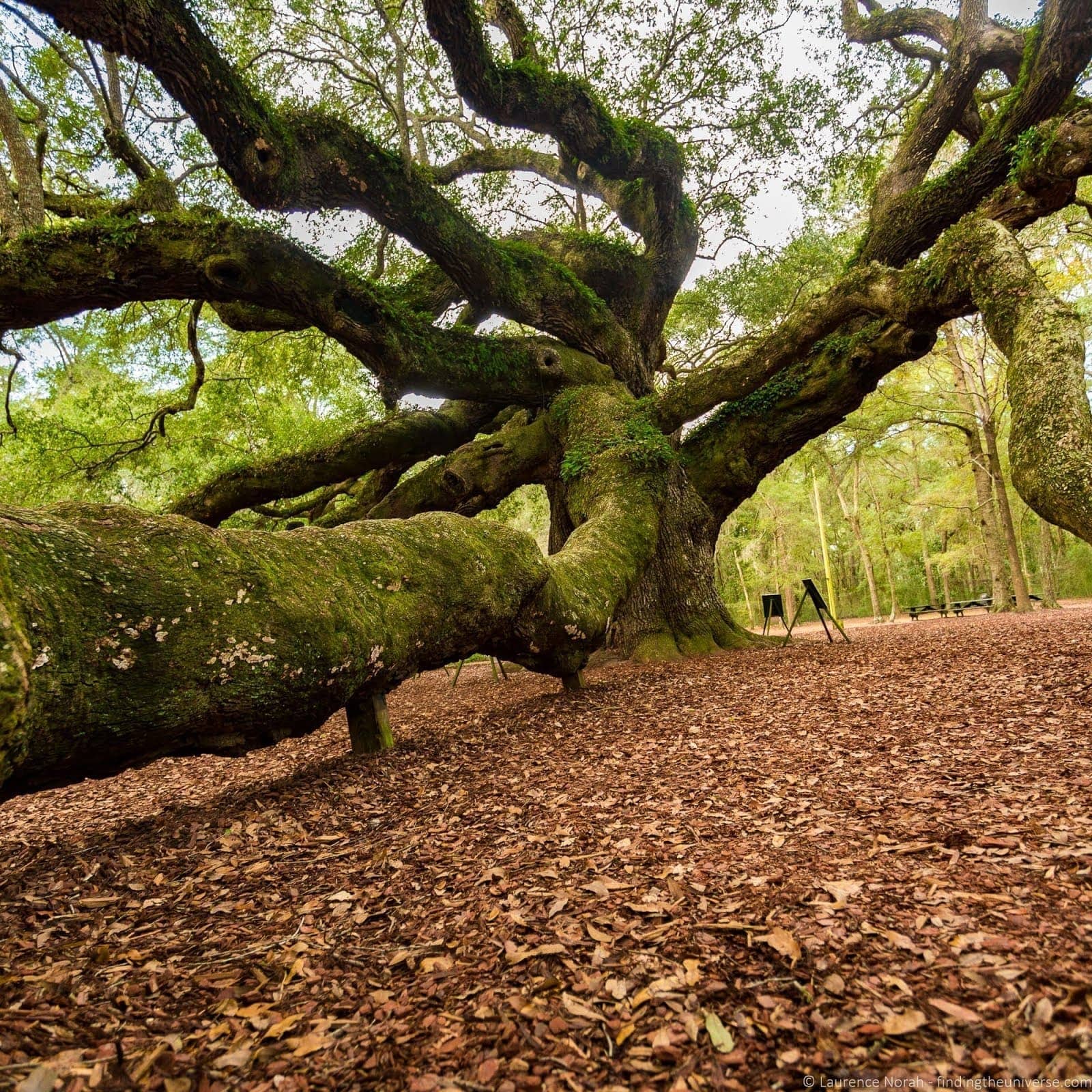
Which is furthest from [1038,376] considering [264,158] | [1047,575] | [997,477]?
[1047,575]

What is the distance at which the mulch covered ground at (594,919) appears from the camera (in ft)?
4.39

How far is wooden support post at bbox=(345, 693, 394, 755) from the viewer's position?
4230 millimetres

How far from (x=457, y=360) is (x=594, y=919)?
23.5 feet

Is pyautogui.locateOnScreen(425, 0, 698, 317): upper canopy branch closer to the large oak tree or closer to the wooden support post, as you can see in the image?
the large oak tree

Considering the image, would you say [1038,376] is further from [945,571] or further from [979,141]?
[945,571]

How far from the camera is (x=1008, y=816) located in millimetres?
2225

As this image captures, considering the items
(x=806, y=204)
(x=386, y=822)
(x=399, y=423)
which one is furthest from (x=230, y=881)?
(x=806, y=204)

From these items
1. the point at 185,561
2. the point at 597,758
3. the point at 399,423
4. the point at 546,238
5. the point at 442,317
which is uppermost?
the point at 546,238

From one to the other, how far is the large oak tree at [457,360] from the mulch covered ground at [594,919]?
0.66m

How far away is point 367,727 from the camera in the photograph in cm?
427

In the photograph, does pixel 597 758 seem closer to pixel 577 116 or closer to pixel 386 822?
pixel 386 822

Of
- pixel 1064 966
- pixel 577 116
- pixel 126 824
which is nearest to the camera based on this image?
pixel 1064 966

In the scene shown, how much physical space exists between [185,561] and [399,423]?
21.7ft

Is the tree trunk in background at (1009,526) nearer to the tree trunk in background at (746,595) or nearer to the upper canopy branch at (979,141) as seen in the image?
the upper canopy branch at (979,141)
